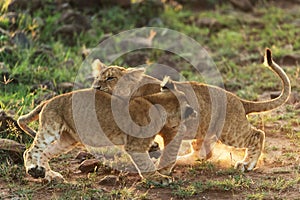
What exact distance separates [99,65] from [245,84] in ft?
12.9

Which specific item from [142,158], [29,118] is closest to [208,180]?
[142,158]

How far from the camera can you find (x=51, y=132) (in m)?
6.43

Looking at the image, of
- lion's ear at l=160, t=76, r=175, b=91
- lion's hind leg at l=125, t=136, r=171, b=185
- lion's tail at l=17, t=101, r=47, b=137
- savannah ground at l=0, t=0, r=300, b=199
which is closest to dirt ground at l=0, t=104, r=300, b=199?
savannah ground at l=0, t=0, r=300, b=199

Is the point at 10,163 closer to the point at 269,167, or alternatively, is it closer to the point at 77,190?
the point at 77,190

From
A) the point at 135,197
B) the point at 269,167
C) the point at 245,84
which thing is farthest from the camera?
the point at 245,84

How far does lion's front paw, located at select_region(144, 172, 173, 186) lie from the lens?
630cm

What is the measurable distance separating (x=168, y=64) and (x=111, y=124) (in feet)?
15.8

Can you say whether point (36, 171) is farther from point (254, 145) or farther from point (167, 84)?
point (254, 145)

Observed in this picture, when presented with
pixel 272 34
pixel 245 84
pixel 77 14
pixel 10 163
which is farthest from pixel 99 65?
pixel 272 34

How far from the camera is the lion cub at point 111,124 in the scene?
6410mm

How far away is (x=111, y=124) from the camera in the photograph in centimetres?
651

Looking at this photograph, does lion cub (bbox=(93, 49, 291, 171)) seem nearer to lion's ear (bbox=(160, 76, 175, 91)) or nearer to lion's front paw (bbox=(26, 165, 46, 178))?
lion's ear (bbox=(160, 76, 175, 91))

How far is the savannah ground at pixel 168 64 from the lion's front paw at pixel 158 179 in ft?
0.36

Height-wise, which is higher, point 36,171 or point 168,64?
point 168,64
